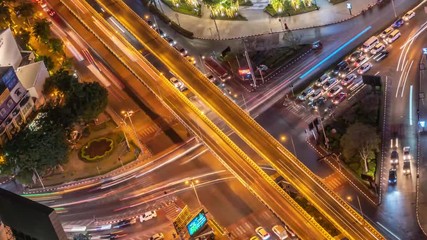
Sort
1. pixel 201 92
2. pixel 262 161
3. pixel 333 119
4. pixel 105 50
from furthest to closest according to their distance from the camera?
pixel 105 50
pixel 201 92
pixel 333 119
pixel 262 161

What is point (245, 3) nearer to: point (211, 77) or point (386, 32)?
point (211, 77)

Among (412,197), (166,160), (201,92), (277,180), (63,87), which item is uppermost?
(63,87)

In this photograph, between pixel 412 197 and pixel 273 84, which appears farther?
pixel 273 84

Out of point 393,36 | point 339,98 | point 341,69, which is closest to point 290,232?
point 339,98

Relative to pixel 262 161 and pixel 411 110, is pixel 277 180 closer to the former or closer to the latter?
pixel 262 161

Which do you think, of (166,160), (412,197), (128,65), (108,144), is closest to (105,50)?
(128,65)

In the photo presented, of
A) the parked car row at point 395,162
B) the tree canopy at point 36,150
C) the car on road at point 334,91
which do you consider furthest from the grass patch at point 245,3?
the parked car row at point 395,162

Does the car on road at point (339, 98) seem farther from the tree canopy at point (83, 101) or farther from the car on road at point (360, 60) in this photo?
the tree canopy at point (83, 101)
